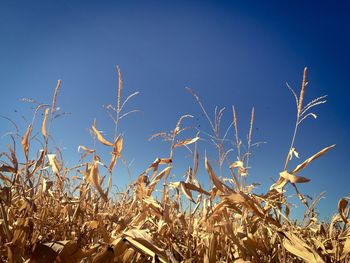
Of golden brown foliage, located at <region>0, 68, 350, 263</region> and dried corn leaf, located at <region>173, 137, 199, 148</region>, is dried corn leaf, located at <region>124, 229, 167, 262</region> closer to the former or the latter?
golden brown foliage, located at <region>0, 68, 350, 263</region>

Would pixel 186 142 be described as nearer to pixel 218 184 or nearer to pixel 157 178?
pixel 157 178

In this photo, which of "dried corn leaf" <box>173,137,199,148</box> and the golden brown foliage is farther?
"dried corn leaf" <box>173,137,199,148</box>

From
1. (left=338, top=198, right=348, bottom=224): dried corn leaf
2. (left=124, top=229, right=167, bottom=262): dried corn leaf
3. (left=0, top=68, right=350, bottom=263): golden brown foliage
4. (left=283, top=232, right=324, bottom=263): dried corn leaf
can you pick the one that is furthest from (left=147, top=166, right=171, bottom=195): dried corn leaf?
(left=338, top=198, right=348, bottom=224): dried corn leaf

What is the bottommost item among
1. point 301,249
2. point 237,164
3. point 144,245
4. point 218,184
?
point 144,245

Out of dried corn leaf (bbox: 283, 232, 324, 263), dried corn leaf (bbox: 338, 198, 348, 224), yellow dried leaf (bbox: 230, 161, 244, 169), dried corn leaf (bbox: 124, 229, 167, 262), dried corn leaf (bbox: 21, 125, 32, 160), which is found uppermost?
yellow dried leaf (bbox: 230, 161, 244, 169)

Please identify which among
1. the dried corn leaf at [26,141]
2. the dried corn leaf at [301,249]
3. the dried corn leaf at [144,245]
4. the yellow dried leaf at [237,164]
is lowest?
the dried corn leaf at [144,245]

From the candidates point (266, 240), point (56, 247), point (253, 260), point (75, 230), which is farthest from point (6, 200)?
point (266, 240)

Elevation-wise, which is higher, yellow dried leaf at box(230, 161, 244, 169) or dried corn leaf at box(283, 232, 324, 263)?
yellow dried leaf at box(230, 161, 244, 169)

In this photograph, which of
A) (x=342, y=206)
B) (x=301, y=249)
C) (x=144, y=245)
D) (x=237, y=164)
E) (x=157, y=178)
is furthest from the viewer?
(x=237, y=164)

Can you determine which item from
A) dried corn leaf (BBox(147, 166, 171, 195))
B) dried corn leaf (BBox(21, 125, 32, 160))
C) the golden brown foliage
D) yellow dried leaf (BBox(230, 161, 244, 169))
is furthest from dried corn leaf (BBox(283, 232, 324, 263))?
dried corn leaf (BBox(21, 125, 32, 160))

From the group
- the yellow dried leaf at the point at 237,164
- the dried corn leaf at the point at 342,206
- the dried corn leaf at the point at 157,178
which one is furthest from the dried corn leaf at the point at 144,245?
the dried corn leaf at the point at 342,206

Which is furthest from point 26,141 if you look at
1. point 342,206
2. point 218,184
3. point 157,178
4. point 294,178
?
point 342,206

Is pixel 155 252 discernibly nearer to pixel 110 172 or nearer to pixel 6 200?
pixel 6 200

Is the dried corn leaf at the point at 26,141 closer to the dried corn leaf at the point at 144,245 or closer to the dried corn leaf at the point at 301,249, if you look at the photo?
the dried corn leaf at the point at 144,245
